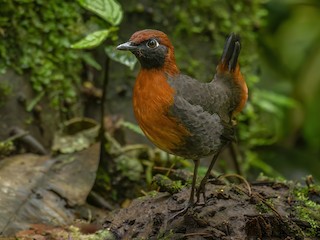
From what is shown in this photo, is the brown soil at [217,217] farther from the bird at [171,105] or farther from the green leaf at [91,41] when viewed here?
the green leaf at [91,41]

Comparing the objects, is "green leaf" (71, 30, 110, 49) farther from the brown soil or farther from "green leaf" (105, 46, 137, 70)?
the brown soil

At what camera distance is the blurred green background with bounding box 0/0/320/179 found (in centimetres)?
411

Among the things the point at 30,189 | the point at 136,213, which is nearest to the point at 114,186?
the point at 30,189

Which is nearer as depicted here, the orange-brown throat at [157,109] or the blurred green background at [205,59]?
the orange-brown throat at [157,109]

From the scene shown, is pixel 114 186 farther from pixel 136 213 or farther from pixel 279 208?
pixel 279 208

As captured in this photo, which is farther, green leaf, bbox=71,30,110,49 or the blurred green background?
the blurred green background

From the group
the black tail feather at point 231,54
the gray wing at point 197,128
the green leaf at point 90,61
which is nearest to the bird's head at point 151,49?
the gray wing at point 197,128

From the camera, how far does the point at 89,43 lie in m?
3.38

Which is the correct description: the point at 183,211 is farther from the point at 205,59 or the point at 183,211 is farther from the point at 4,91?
the point at 205,59

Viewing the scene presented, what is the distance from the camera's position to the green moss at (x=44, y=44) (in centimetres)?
403

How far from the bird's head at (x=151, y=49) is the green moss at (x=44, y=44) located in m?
1.51

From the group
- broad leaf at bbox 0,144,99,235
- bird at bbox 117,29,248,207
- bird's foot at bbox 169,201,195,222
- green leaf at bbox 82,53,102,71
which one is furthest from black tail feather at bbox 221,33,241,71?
green leaf at bbox 82,53,102,71

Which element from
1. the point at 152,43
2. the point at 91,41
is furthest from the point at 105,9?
the point at 152,43

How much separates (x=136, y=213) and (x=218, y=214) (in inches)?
16.4
